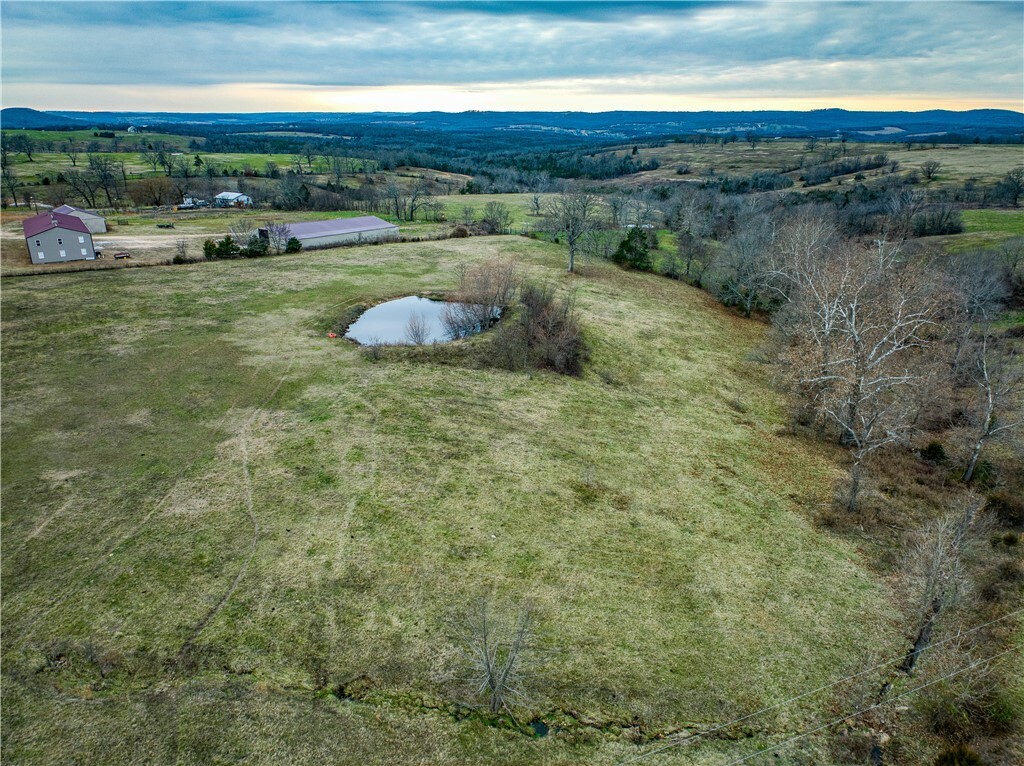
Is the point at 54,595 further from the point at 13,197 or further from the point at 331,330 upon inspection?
the point at 13,197

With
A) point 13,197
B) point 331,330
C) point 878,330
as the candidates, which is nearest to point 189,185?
point 13,197

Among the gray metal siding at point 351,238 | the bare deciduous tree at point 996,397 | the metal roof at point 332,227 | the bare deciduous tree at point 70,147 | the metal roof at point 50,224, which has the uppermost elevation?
the bare deciduous tree at point 70,147

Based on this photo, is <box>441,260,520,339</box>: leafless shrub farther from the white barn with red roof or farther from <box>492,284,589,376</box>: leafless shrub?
the white barn with red roof

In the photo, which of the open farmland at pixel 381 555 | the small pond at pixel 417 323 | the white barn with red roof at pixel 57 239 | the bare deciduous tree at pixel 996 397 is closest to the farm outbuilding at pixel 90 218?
the white barn with red roof at pixel 57 239

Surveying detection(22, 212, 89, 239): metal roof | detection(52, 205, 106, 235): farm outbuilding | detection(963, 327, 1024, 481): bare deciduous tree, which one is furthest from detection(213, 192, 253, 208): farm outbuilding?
detection(963, 327, 1024, 481): bare deciduous tree

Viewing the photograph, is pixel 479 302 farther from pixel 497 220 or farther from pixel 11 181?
pixel 11 181

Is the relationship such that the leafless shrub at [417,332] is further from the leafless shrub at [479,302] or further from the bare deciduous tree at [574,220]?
the bare deciduous tree at [574,220]
